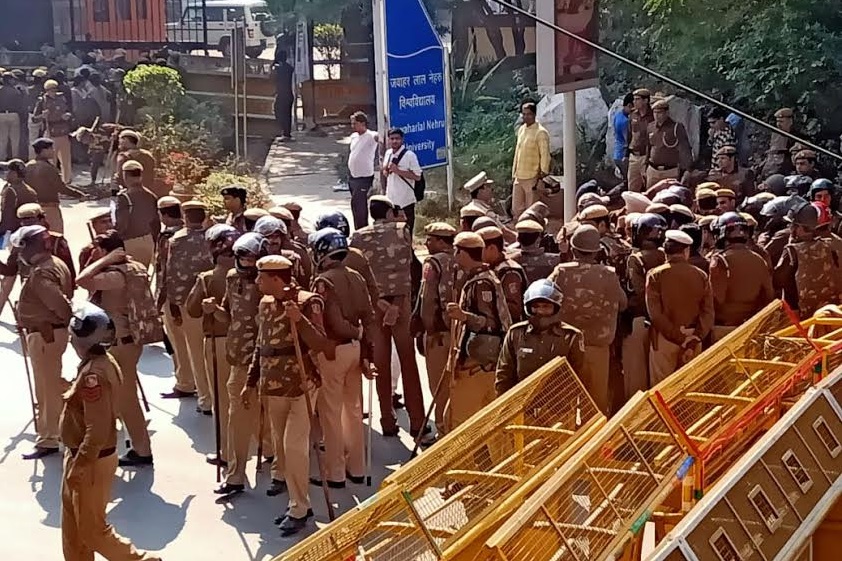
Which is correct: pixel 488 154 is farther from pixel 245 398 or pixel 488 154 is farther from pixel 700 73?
pixel 245 398

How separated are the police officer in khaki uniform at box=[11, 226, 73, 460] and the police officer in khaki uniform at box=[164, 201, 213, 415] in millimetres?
847

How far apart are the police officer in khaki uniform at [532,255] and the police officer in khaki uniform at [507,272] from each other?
0.45m

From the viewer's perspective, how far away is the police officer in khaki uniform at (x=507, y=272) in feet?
29.5

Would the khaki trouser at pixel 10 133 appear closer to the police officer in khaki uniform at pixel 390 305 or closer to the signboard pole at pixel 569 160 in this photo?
the signboard pole at pixel 569 160

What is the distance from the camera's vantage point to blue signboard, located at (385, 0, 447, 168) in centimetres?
1642

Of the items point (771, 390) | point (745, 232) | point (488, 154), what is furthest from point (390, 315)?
point (488, 154)

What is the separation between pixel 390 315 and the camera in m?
10.2

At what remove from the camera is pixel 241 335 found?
8.89 meters

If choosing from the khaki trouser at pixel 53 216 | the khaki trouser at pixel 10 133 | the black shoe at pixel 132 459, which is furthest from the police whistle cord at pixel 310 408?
the khaki trouser at pixel 10 133

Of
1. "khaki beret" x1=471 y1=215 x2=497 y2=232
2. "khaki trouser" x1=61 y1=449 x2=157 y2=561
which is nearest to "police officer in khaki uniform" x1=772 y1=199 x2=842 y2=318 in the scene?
"khaki beret" x1=471 y1=215 x2=497 y2=232

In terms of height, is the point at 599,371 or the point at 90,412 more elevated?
the point at 90,412

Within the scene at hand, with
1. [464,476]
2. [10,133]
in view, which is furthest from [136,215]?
[10,133]

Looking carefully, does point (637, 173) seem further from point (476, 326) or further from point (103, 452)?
point (103, 452)

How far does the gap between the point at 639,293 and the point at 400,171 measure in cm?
607
